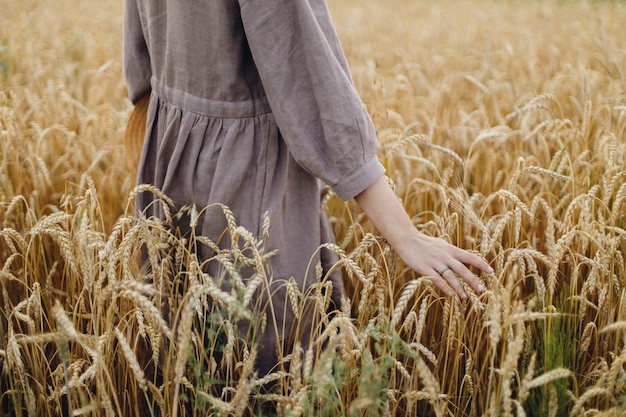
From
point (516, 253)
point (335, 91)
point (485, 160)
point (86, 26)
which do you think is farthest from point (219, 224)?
point (86, 26)

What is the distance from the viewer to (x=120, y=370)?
1146 mm

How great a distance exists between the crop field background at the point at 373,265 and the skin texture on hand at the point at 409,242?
77mm

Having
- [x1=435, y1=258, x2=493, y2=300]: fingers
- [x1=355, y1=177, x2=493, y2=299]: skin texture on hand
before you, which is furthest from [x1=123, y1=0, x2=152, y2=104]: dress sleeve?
[x1=435, y1=258, x2=493, y2=300]: fingers

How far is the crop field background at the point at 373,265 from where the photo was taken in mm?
921

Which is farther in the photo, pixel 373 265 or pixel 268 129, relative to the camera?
pixel 373 265

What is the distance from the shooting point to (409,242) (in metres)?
1.01

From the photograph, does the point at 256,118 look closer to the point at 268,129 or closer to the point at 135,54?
the point at 268,129

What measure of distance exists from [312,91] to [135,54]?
0.52 meters

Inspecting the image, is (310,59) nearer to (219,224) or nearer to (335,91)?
(335,91)

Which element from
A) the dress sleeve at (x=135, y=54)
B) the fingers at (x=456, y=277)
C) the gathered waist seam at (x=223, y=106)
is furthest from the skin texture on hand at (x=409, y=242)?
the dress sleeve at (x=135, y=54)

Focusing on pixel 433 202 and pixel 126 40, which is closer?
pixel 126 40

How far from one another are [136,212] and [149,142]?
0.16m

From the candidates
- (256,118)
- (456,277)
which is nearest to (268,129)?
(256,118)

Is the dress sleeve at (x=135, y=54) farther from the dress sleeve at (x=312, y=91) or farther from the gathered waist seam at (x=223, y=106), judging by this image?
the dress sleeve at (x=312, y=91)
